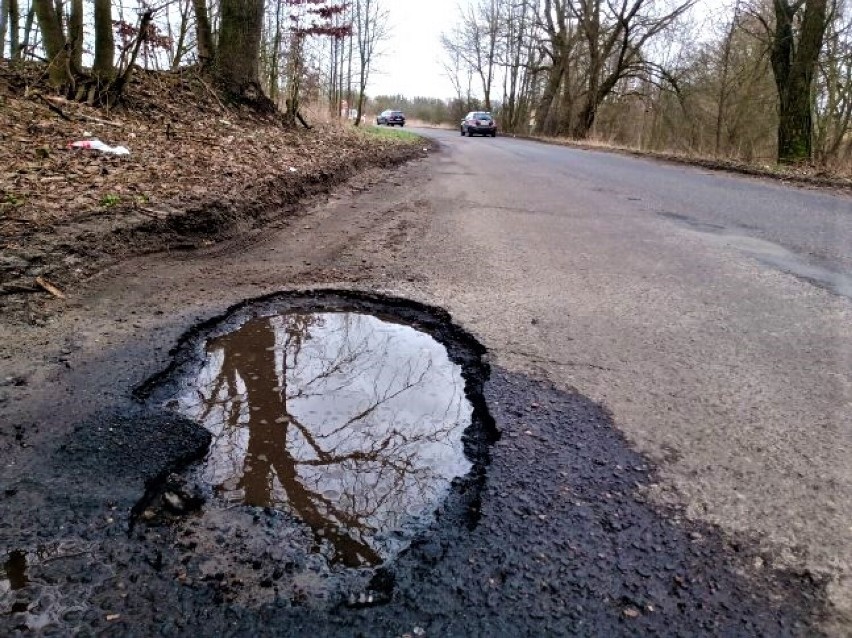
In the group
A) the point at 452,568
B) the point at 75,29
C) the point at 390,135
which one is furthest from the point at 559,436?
the point at 390,135

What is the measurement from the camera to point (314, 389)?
2.89 meters

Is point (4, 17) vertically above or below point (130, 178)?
above

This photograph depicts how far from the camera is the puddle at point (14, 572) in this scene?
153cm

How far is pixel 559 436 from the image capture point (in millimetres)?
2330

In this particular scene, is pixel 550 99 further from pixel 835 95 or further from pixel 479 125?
pixel 835 95

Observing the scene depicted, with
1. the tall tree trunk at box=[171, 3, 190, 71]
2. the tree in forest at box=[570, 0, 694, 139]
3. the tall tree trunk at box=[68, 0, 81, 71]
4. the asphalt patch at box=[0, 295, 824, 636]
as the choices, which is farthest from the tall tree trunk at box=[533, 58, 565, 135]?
the asphalt patch at box=[0, 295, 824, 636]

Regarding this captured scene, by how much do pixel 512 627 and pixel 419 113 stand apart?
7077 centimetres

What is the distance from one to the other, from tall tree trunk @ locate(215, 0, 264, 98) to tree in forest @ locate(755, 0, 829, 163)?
39.6 ft

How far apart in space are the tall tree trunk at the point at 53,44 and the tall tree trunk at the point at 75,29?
110 mm

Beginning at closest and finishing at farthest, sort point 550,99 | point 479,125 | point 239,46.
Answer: point 239,46 < point 479,125 < point 550,99

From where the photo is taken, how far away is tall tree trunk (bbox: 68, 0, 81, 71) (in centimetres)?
734

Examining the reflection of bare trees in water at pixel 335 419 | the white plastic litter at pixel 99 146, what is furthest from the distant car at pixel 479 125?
the reflection of bare trees in water at pixel 335 419

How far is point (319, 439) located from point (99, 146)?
5102 millimetres

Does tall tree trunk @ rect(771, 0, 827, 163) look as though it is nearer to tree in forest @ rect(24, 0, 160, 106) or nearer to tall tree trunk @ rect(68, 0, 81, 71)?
tree in forest @ rect(24, 0, 160, 106)
